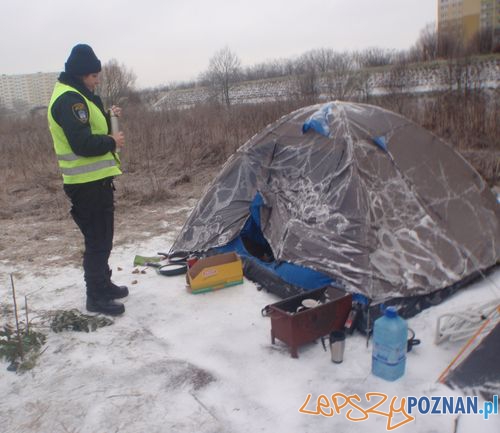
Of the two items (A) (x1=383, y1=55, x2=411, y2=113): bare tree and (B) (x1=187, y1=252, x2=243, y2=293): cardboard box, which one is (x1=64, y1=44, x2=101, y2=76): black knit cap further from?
(A) (x1=383, y1=55, x2=411, y2=113): bare tree

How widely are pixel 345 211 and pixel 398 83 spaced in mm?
13173

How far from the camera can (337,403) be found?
8.20ft

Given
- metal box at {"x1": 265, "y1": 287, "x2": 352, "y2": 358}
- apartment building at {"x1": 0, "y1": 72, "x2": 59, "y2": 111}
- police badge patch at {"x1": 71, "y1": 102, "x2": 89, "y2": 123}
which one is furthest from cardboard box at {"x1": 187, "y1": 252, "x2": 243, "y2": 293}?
apartment building at {"x1": 0, "y1": 72, "x2": 59, "y2": 111}

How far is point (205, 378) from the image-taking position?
2.79 metres

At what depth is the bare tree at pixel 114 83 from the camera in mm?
24425

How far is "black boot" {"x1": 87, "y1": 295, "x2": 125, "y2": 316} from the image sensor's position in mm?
3643

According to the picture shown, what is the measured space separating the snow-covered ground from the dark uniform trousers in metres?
0.41

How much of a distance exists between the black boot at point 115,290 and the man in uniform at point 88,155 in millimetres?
119

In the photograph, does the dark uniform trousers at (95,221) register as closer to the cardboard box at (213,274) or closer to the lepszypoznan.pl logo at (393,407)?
the cardboard box at (213,274)

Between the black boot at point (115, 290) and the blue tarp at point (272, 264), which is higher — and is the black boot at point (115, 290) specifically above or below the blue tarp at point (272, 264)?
below

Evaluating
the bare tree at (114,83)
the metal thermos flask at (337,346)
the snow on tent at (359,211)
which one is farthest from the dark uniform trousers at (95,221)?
the bare tree at (114,83)

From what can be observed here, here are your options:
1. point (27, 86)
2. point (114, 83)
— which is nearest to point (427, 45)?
point (114, 83)

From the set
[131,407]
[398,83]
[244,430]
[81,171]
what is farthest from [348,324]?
[398,83]

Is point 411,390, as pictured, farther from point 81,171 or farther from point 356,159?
point 81,171
